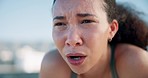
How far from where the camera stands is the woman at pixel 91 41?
3.57ft

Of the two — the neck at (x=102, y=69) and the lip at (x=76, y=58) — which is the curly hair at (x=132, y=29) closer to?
the neck at (x=102, y=69)

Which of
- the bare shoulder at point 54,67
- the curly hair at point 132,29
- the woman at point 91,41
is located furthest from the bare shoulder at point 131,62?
the bare shoulder at point 54,67

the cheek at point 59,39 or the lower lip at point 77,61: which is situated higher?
the cheek at point 59,39

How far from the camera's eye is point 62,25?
113cm

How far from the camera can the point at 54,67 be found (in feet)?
4.57

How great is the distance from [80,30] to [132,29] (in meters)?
0.45

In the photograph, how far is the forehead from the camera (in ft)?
3.65

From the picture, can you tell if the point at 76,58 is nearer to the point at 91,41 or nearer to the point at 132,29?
the point at 91,41

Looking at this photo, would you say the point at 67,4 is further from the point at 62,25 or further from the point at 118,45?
the point at 118,45

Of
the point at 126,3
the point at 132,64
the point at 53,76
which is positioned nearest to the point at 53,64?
the point at 53,76

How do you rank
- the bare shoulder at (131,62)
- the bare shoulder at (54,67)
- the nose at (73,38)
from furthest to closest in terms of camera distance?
1. the bare shoulder at (54,67)
2. the bare shoulder at (131,62)
3. the nose at (73,38)

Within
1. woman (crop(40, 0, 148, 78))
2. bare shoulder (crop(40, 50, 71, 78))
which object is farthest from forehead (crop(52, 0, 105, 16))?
bare shoulder (crop(40, 50, 71, 78))

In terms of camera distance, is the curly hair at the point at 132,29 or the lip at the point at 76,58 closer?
the lip at the point at 76,58

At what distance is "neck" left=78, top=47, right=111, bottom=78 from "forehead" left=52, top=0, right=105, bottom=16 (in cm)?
23
